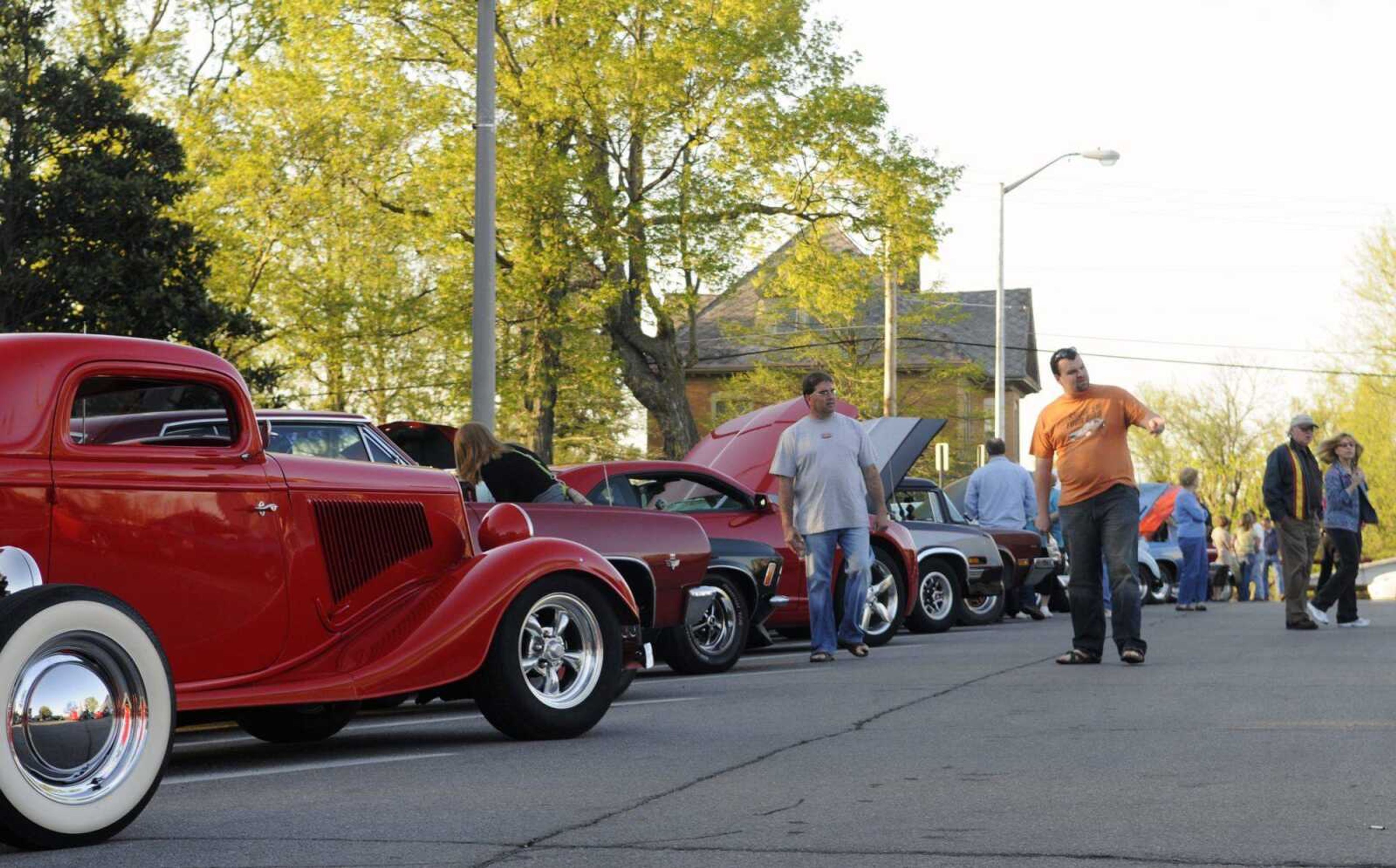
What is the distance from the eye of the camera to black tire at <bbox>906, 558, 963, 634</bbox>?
17.9 m

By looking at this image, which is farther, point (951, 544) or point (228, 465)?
point (951, 544)

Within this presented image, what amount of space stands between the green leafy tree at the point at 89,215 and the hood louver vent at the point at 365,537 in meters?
13.9

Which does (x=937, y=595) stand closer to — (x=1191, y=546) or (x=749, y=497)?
(x=749, y=497)

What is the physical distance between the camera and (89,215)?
2119 centimetres

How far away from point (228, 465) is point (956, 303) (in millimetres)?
45025

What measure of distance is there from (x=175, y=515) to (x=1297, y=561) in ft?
41.1

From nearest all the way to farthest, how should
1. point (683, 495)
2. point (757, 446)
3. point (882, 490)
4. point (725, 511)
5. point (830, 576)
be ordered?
point (830, 576) < point (882, 490) < point (683, 495) < point (725, 511) < point (757, 446)

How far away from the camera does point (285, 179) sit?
30531mm

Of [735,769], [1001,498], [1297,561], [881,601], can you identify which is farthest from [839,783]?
[1001,498]

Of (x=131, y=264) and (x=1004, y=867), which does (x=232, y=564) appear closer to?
(x=1004, y=867)

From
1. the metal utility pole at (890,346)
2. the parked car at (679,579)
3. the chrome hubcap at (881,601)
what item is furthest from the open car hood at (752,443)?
the metal utility pole at (890,346)

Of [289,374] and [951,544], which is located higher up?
[289,374]

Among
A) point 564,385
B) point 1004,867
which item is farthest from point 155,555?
point 564,385

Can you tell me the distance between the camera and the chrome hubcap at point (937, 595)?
18.0 metres
